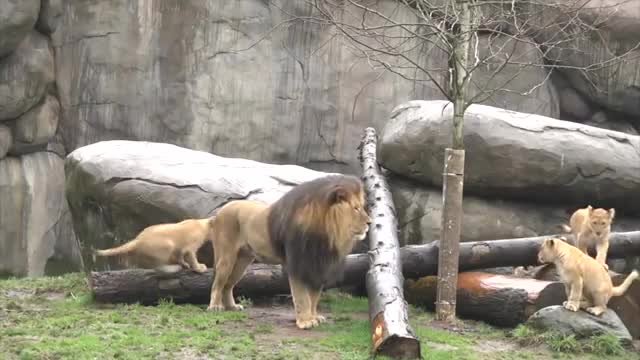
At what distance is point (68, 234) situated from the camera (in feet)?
46.5

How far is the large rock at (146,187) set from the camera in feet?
31.2

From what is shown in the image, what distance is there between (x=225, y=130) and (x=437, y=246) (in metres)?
6.50

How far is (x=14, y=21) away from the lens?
13156 mm

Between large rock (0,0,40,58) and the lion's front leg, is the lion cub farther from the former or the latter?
large rock (0,0,40,58)

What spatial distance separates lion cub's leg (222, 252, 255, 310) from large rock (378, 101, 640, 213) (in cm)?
321

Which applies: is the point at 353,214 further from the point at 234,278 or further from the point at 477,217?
the point at 477,217

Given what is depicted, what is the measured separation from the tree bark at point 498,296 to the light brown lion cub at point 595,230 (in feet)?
3.80

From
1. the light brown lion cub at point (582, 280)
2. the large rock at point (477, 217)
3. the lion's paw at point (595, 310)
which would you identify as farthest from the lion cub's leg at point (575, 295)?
the large rock at point (477, 217)

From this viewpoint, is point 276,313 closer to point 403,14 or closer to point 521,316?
point 521,316

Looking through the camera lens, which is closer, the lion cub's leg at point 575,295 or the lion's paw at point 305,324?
the lion cub's leg at point 575,295

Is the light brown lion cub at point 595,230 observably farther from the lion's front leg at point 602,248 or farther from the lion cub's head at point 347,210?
the lion cub's head at point 347,210

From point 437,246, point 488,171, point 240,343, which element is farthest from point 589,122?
point 240,343

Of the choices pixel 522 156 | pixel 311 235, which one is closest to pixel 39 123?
pixel 522 156

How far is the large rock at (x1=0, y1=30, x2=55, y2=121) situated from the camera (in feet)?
44.2
